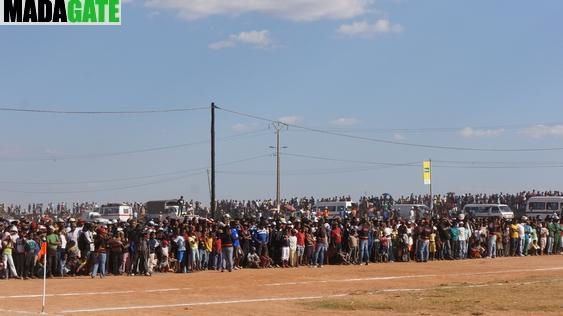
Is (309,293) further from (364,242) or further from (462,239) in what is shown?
(462,239)

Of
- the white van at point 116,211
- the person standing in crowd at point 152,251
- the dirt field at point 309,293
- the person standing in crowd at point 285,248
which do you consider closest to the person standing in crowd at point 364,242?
the dirt field at point 309,293

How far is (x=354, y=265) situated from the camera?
33219 mm

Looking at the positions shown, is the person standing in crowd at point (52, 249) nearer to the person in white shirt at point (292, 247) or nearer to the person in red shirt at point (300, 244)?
the person in white shirt at point (292, 247)

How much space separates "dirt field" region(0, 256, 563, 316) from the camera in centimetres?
1788

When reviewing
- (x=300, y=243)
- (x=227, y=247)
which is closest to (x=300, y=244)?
(x=300, y=243)

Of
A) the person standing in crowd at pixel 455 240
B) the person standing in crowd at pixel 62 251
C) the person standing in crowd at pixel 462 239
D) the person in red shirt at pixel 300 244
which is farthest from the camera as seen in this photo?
the person standing in crowd at pixel 462 239

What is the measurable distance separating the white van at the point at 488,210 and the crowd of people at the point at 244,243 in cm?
1057

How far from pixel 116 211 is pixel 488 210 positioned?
952 inches

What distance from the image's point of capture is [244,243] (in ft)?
Result: 103

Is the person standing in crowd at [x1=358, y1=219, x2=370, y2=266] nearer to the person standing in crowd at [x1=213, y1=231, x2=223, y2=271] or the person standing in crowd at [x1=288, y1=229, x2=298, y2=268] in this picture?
the person standing in crowd at [x1=288, y1=229, x2=298, y2=268]

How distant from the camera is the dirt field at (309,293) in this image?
17.9m

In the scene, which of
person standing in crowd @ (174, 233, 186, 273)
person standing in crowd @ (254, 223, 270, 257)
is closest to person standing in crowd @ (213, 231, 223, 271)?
person standing in crowd @ (174, 233, 186, 273)

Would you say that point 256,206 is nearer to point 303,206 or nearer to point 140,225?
point 303,206

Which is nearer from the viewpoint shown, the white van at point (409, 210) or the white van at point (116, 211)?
the white van at point (116, 211)
